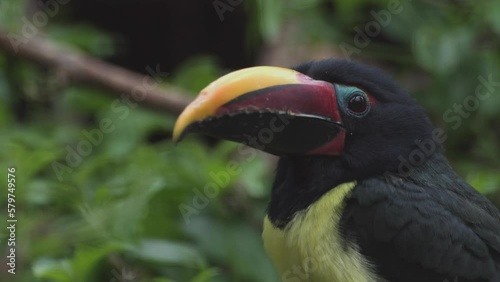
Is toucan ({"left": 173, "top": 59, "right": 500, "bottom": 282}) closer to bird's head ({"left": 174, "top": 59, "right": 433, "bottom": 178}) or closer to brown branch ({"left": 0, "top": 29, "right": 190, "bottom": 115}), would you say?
bird's head ({"left": 174, "top": 59, "right": 433, "bottom": 178})

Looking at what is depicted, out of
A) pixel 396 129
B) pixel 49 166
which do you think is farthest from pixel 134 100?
pixel 396 129

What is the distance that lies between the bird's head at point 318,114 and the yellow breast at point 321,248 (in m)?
0.13

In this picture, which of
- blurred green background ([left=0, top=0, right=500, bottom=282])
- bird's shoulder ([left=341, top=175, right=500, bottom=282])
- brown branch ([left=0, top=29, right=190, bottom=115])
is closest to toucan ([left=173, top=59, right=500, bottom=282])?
bird's shoulder ([left=341, top=175, right=500, bottom=282])

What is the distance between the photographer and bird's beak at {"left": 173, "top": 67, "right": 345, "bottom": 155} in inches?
100

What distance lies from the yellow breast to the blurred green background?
41 centimetres

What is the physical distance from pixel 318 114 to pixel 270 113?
15 centimetres

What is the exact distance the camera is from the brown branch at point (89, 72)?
4.31m

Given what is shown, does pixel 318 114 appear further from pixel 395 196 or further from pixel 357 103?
pixel 395 196

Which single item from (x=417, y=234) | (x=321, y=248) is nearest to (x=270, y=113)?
(x=321, y=248)

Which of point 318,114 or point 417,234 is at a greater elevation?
point 318,114

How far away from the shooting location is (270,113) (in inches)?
103

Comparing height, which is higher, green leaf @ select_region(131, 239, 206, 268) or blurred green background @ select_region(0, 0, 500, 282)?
blurred green background @ select_region(0, 0, 500, 282)

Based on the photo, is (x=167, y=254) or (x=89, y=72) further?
(x=89, y=72)

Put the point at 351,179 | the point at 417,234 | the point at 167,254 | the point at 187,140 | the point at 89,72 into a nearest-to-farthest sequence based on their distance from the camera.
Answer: the point at 417,234 < the point at 351,179 < the point at 167,254 < the point at 187,140 < the point at 89,72
